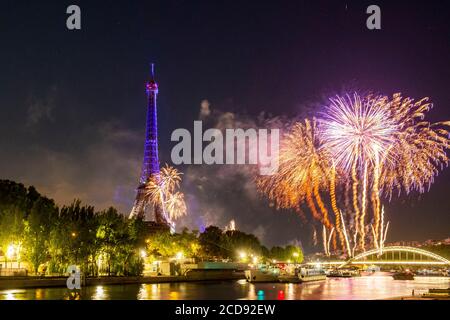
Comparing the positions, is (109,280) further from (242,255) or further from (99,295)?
(242,255)

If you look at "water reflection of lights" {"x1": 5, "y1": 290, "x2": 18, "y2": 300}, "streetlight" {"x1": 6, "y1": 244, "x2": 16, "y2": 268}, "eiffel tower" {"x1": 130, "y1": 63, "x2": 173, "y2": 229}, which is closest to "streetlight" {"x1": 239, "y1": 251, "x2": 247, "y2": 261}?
"eiffel tower" {"x1": 130, "y1": 63, "x2": 173, "y2": 229}

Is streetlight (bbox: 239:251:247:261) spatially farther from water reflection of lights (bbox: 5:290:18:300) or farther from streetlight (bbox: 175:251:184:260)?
water reflection of lights (bbox: 5:290:18:300)

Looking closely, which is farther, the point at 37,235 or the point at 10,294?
the point at 37,235

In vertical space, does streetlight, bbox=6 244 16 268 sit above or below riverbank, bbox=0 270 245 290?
above

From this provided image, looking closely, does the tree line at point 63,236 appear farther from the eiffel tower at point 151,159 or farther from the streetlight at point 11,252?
the eiffel tower at point 151,159

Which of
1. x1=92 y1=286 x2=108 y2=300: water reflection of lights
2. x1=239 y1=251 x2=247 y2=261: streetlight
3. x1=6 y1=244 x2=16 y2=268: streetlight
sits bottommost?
x1=239 y1=251 x2=247 y2=261: streetlight

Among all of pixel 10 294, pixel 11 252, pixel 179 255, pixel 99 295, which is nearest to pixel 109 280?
pixel 11 252

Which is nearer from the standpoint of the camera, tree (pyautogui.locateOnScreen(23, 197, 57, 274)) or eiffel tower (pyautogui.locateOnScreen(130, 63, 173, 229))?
tree (pyautogui.locateOnScreen(23, 197, 57, 274))

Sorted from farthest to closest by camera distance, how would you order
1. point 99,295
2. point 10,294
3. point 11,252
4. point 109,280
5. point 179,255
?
point 179,255, point 11,252, point 109,280, point 99,295, point 10,294
